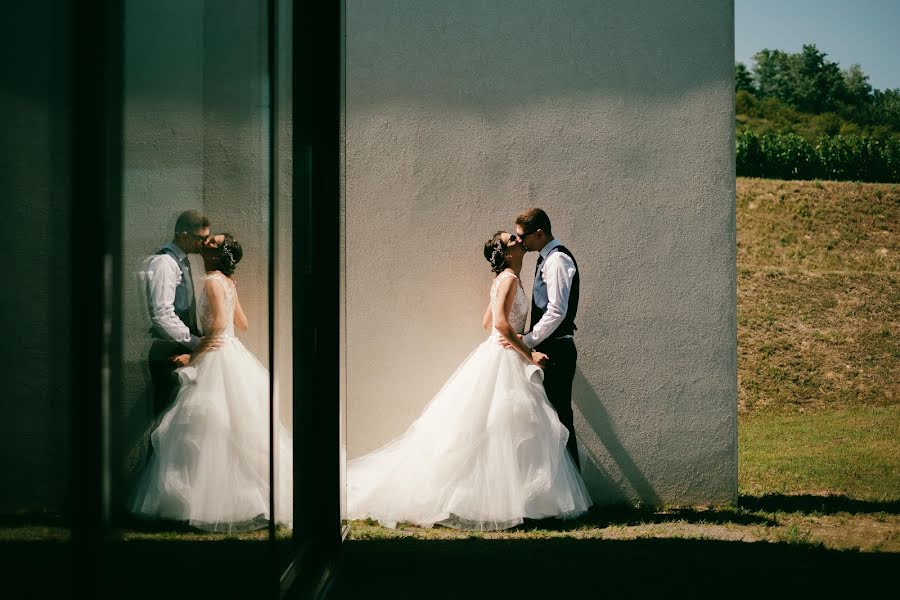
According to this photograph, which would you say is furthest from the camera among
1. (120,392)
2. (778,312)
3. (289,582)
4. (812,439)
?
(778,312)

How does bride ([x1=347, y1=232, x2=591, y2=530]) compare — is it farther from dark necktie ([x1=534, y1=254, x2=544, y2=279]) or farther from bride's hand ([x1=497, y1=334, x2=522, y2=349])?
dark necktie ([x1=534, y1=254, x2=544, y2=279])

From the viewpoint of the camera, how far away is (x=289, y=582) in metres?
3.54

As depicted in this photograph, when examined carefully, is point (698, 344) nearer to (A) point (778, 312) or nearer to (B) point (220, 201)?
(B) point (220, 201)

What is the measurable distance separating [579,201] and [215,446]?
4.11 m

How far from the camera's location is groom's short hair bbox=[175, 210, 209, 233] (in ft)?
6.73

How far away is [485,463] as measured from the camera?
5391mm

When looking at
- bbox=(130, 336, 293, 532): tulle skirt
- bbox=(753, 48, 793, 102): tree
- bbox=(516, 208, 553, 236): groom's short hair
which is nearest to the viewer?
bbox=(130, 336, 293, 532): tulle skirt

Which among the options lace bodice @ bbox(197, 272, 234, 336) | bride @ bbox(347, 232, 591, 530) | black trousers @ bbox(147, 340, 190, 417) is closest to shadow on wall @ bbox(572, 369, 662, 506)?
bride @ bbox(347, 232, 591, 530)

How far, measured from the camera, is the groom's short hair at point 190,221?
80.8 inches

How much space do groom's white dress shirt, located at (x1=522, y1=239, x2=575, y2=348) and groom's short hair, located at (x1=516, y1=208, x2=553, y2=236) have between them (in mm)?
116

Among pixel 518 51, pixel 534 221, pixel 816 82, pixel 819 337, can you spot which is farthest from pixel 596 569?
pixel 816 82

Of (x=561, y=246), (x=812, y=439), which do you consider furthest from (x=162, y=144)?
(x=812, y=439)

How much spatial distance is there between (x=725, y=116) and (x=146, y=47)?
4.97 m

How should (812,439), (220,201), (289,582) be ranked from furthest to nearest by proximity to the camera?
(812,439) → (289,582) → (220,201)
